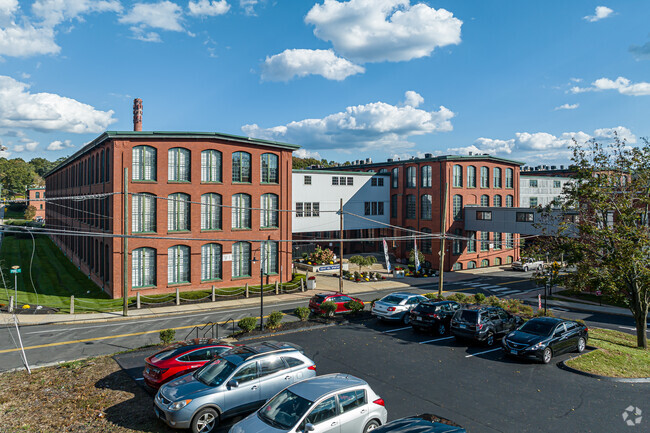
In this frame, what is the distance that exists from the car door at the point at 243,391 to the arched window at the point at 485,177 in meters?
49.7

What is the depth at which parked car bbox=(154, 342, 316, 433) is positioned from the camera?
1174cm

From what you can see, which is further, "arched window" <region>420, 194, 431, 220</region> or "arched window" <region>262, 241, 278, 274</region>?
"arched window" <region>420, 194, 431, 220</region>

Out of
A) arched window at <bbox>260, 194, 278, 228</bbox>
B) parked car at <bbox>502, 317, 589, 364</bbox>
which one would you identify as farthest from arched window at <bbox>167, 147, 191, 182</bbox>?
parked car at <bbox>502, 317, 589, 364</bbox>

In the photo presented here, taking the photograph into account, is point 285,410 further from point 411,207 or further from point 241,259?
point 411,207

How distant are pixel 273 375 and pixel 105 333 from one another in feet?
52.4

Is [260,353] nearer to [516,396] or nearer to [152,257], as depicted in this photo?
[516,396]

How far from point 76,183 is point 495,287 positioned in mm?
48743

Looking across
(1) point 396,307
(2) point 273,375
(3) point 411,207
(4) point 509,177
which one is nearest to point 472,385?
(2) point 273,375

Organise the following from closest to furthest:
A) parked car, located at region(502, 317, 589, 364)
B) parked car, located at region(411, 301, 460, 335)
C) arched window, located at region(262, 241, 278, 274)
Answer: parked car, located at region(502, 317, 589, 364), parked car, located at region(411, 301, 460, 335), arched window, located at region(262, 241, 278, 274)

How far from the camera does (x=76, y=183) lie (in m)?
52.0

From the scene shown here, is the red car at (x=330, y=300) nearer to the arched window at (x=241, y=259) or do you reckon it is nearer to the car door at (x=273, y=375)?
the arched window at (x=241, y=259)

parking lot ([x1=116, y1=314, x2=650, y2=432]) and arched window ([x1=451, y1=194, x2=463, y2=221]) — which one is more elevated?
arched window ([x1=451, y1=194, x2=463, y2=221])

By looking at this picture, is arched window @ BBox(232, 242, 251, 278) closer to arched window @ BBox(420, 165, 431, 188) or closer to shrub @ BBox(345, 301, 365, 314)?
shrub @ BBox(345, 301, 365, 314)

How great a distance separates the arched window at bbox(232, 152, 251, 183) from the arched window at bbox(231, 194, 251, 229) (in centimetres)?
153
